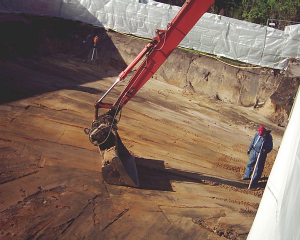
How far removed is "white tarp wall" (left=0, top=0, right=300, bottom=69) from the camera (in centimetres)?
1510

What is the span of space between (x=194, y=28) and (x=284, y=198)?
15630 mm

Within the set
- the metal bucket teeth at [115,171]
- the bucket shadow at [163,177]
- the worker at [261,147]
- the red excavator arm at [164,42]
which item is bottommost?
the bucket shadow at [163,177]

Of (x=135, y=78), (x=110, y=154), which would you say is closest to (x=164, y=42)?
(x=135, y=78)

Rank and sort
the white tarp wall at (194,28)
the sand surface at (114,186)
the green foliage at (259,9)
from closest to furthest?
1. the sand surface at (114,186)
2. the white tarp wall at (194,28)
3. the green foliage at (259,9)

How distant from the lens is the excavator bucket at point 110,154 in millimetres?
6117

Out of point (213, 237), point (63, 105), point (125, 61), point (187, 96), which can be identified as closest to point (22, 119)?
point (63, 105)

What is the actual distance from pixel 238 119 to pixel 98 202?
345 inches

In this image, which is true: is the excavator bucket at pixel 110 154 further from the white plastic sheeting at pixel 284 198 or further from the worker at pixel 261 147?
the white plastic sheeting at pixel 284 198

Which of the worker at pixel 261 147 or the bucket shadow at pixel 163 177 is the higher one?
the worker at pixel 261 147

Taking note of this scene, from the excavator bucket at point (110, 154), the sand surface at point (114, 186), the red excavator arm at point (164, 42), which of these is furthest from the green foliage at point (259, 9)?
the excavator bucket at point (110, 154)

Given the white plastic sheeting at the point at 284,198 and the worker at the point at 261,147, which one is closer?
the white plastic sheeting at the point at 284,198

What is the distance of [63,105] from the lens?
988 cm

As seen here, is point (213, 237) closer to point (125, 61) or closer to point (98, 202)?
point (98, 202)

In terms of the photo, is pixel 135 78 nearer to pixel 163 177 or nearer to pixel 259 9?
pixel 163 177
